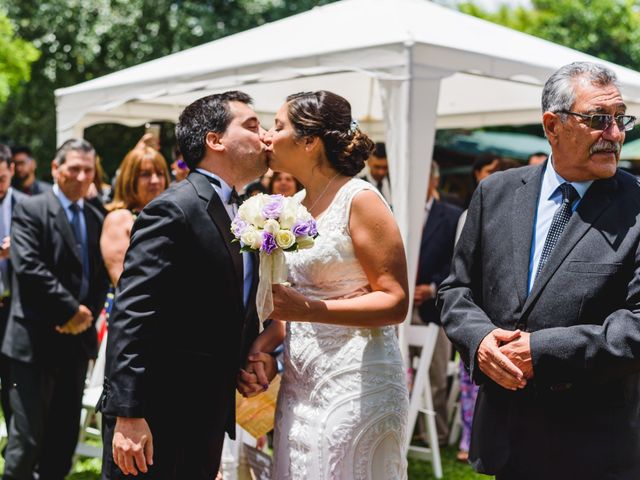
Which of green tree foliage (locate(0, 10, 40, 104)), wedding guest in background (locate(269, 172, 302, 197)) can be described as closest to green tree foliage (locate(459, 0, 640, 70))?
green tree foliage (locate(0, 10, 40, 104))

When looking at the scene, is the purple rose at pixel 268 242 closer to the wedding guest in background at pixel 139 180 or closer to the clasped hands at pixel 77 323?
the wedding guest in background at pixel 139 180

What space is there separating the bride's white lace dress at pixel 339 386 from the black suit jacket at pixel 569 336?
421mm

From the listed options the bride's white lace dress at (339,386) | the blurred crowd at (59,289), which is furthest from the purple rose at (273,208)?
the blurred crowd at (59,289)

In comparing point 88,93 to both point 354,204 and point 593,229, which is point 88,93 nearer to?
point 354,204

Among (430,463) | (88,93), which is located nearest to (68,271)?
(88,93)

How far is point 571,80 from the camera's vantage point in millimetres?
2939

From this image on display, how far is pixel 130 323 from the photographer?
3.02 m

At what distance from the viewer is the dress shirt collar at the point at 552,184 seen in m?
2.98

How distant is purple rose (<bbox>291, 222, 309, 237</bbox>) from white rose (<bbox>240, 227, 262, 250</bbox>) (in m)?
0.14

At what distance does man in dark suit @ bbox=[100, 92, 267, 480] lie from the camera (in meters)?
3.03

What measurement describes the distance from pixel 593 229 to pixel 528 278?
27 cm

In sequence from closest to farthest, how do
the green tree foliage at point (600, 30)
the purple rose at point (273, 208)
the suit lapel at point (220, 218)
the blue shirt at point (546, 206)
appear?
1. the blue shirt at point (546, 206)
2. the purple rose at point (273, 208)
3. the suit lapel at point (220, 218)
4. the green tree foliage at point (600, 30)

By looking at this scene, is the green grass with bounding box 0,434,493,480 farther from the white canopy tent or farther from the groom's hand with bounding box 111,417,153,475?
the groom's hand with bounding box 111,417,153,475

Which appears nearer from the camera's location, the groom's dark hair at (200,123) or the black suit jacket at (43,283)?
the groom's dark hair at (200,123)
